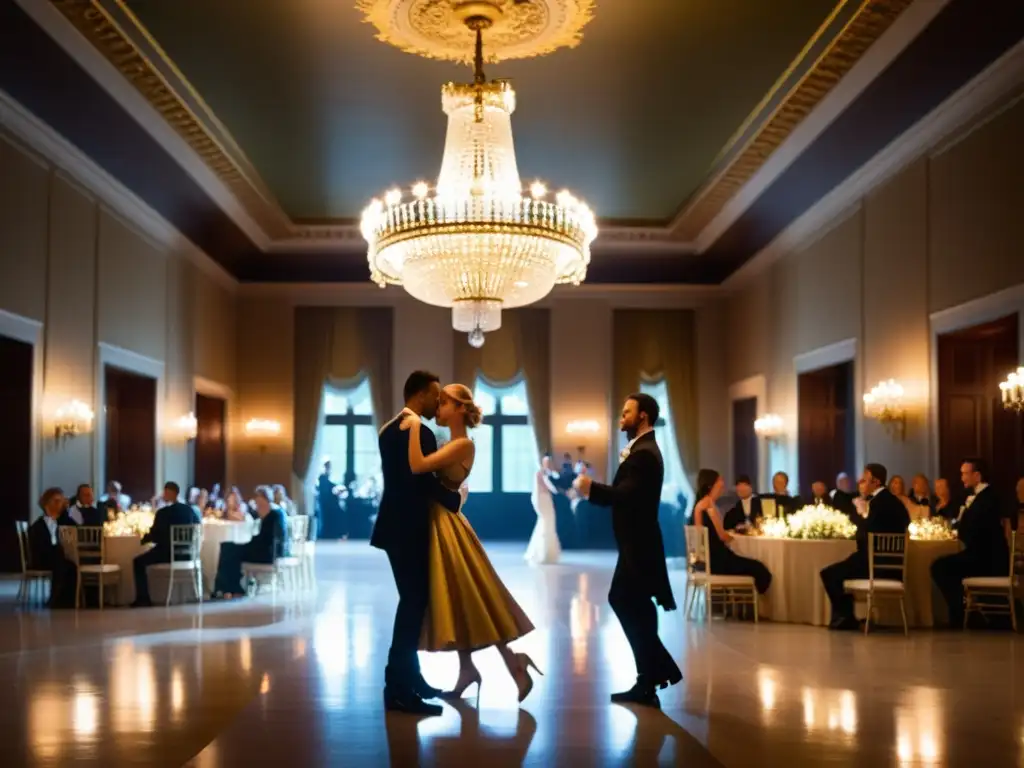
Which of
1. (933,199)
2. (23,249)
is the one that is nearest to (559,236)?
(933,199)

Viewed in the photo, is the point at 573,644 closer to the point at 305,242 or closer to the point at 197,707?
the point at 197,707

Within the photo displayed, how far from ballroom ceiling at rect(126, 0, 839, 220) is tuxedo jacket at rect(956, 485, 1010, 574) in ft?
14.1

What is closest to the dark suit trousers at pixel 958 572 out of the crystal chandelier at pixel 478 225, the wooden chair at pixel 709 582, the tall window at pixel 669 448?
the wooden chair at pixel 709 582

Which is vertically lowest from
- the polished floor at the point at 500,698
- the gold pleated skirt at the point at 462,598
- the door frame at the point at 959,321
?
the polished floor at the point at 500,698

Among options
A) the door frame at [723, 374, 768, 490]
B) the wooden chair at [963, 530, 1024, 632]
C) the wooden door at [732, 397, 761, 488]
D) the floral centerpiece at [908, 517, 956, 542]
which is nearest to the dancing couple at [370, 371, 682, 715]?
the wooden chair at [963, 530, 1024, 632]

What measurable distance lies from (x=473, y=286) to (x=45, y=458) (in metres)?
5.48

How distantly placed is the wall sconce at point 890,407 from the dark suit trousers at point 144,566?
304 inches

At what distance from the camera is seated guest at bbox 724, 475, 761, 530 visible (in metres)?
11.2

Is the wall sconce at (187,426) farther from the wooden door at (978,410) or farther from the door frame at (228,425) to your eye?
the wooden door at (978,410)

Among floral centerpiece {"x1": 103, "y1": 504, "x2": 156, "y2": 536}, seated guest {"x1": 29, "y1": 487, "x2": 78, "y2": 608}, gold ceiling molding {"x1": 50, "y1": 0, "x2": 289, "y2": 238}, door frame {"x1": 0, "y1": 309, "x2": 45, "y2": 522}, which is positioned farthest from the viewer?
door frame {"x1": 0, "y1": 309, "x2": 45, "y2": 522}

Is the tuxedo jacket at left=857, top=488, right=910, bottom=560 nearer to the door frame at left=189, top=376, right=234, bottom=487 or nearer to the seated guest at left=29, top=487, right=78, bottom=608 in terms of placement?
the seated guest at left=29, top=487, right=78, bottom=608

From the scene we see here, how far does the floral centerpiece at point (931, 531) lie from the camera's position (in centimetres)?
955

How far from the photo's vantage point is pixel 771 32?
378 inches

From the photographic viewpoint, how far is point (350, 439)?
20547 mm
